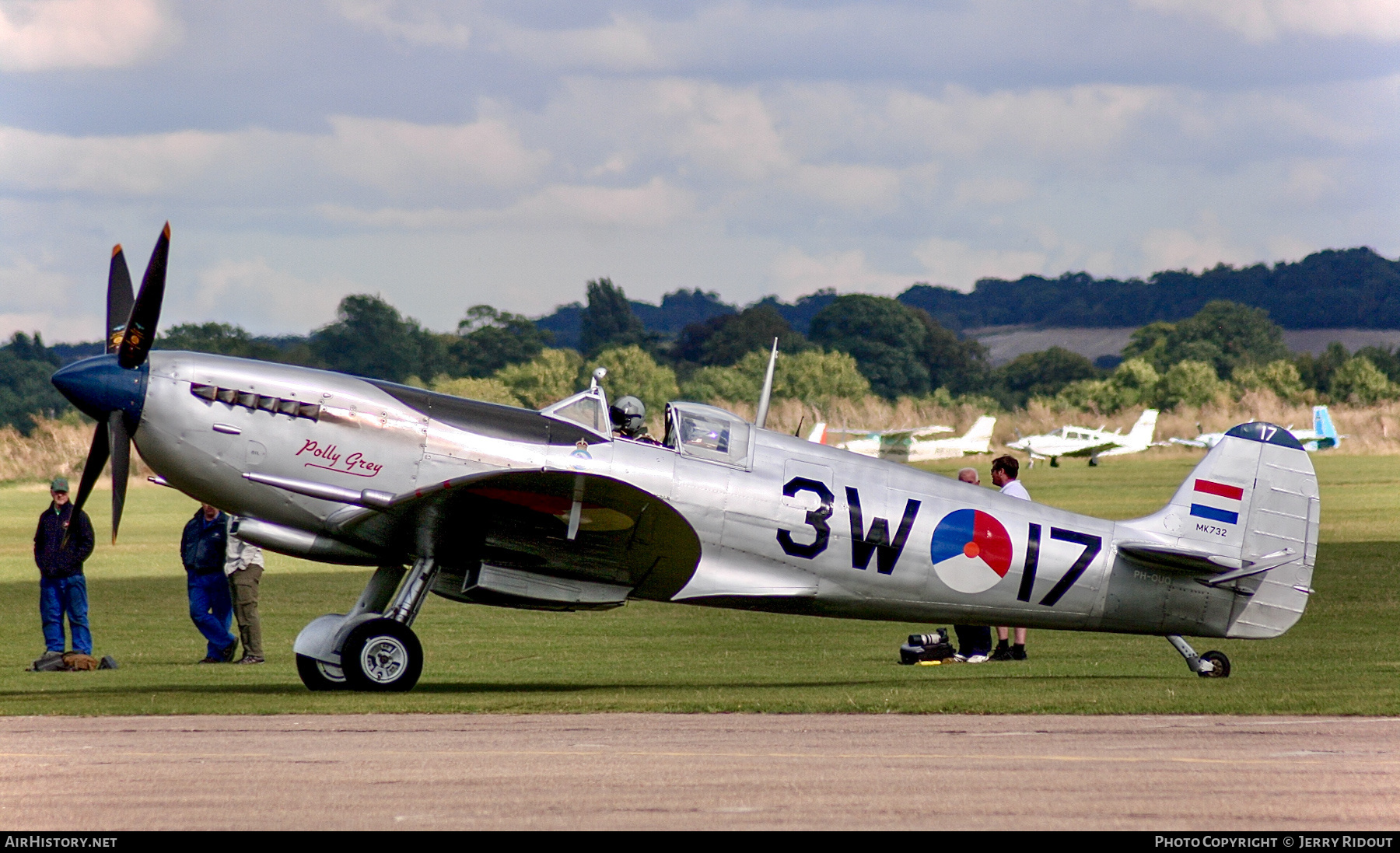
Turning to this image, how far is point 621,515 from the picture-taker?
37.4 ft

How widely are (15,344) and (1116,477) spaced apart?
4930 cm

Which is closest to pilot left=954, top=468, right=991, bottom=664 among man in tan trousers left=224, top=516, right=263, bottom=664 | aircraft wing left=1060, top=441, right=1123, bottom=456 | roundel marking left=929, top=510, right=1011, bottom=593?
roundel marking left=929, top=510, right=1011, bottom=593

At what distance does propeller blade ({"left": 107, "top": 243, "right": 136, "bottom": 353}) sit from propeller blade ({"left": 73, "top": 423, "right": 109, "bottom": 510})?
2.74ft

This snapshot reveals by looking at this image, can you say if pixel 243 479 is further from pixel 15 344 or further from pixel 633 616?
pixel 15 344

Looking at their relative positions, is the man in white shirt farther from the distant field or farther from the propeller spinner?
the distant field

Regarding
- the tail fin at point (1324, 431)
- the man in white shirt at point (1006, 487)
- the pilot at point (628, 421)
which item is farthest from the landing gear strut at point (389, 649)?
the tail fin at point (1324, 431)

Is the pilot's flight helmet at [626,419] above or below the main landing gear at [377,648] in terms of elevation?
above

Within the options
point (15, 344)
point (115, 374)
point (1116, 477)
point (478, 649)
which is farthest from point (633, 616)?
point (15, 344)

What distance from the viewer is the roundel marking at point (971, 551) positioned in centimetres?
1255

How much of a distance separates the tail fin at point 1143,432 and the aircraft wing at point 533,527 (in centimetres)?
6298

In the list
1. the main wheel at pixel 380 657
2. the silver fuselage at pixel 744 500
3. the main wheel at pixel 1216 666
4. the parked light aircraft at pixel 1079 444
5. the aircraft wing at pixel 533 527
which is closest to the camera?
the aircraft wing at pixel 533 527

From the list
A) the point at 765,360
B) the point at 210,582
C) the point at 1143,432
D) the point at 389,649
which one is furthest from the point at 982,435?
the point at 389,649

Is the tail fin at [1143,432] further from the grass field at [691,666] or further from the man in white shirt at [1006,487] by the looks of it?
the man in white shirt at [1006,487]

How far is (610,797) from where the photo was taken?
24.1 ft
